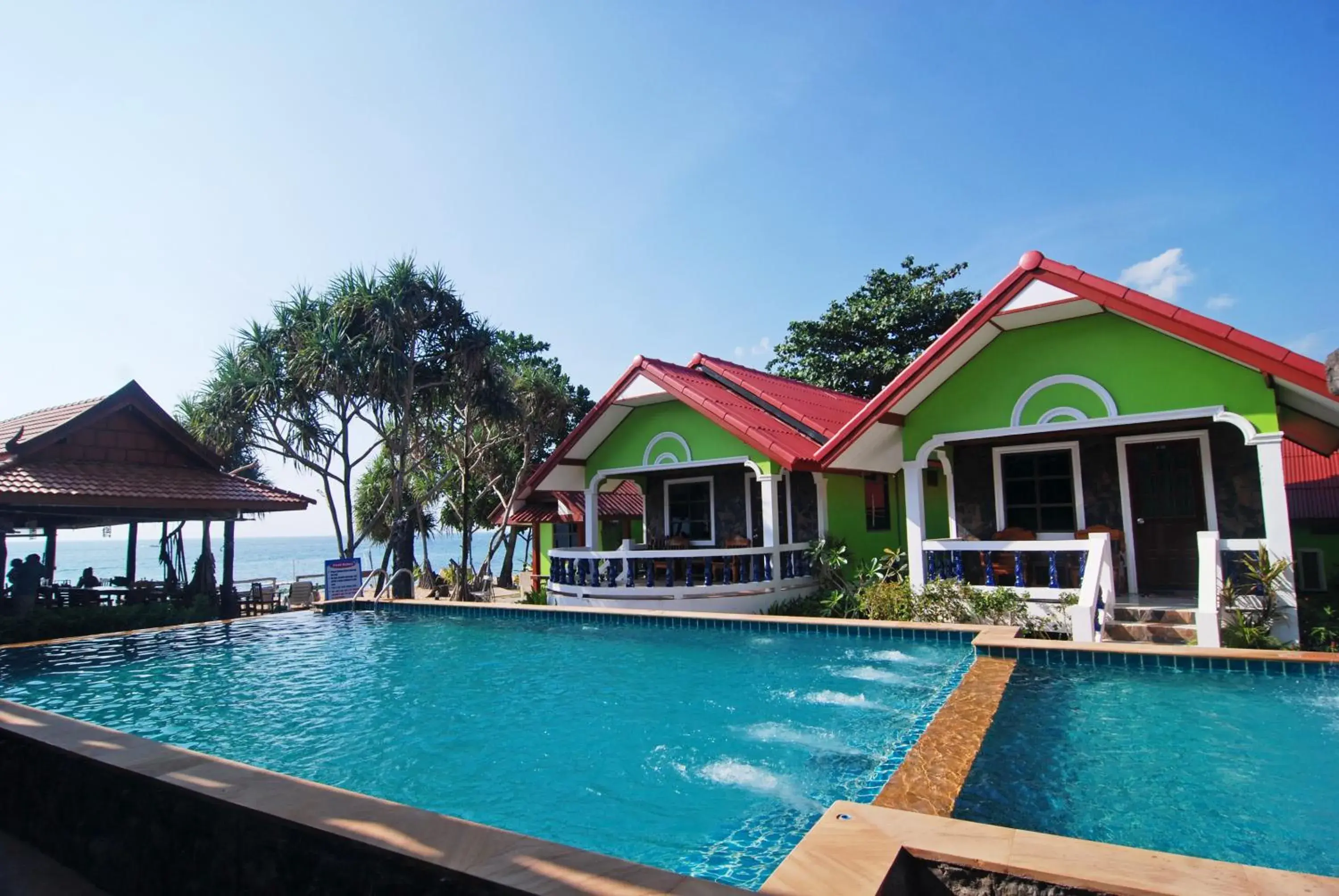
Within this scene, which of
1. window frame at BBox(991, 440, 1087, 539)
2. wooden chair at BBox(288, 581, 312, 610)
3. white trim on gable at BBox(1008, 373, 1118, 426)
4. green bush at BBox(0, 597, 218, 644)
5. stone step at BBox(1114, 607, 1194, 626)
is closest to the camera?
stone step at BBox(1114, 607, 1194, 626)

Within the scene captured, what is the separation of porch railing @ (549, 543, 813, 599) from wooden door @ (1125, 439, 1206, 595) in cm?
597

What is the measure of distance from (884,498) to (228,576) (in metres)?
15.1

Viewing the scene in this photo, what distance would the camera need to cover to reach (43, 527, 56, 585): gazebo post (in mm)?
18281

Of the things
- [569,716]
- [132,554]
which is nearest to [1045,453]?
[569,716]

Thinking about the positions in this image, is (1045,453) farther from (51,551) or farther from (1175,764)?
(51,551)

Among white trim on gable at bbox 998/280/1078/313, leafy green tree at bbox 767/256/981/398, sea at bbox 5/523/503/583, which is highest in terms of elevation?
leafy green tree at bbox 767/256/981/398

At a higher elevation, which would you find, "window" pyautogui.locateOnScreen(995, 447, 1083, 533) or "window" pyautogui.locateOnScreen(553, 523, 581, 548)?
"window" pyautogui.locateOnScreen(995, 447, 1083, 533)

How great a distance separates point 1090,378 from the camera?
1083 cm

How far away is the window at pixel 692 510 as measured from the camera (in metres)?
18.0

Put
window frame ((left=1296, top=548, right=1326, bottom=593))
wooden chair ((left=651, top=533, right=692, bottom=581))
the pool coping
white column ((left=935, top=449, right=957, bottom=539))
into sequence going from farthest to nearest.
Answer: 1. wooden chair ((left=651, top=533, right=692, bottom=581))
2. window frame ((left=1296, top=548, right=1326, bottom=593))
3. white column ((left=935, top=449, right=957, bottom=539))
4. the pool coping

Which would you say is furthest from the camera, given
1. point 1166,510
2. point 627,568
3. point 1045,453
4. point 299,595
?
point 299,595

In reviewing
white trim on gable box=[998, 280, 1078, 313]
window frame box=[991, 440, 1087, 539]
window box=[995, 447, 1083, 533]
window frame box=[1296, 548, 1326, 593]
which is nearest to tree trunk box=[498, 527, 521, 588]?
window frame box=[991, 440, 1087, 539]

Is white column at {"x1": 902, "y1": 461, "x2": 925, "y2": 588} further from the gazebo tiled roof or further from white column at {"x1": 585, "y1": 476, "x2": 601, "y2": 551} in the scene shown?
the gazebo tiled roof

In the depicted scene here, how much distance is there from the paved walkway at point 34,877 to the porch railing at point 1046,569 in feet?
30.8
